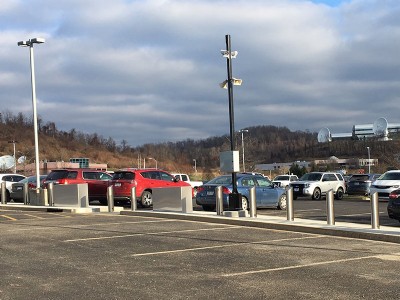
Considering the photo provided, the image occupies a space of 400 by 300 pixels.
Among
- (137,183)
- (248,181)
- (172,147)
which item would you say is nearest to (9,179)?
(137,183)

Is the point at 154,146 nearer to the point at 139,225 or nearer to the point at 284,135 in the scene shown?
the point at 284,135

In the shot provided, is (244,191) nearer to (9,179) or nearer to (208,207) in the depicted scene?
(208,207)

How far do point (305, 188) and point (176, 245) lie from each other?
67.9 feet

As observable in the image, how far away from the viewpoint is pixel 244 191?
65.0 feet

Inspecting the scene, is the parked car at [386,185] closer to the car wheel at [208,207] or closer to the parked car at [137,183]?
the car wheel at [208,207]

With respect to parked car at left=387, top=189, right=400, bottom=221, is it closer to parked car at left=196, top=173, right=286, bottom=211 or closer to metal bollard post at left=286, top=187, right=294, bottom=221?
metal bollard post at left=286, top=187, right=294, bottom=221

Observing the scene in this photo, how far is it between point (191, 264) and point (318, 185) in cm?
2324

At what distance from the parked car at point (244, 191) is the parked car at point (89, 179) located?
5.86 meters

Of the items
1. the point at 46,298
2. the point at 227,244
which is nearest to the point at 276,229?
the point at 227,244

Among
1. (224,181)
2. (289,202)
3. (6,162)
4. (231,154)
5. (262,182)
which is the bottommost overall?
(289,202)

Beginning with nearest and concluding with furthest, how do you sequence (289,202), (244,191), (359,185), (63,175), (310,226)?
(310,226), (289,202), (244,191), (63,175), (359,185)

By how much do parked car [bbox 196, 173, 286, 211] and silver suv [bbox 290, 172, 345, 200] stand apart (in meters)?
9.25

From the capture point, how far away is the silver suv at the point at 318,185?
31.0m

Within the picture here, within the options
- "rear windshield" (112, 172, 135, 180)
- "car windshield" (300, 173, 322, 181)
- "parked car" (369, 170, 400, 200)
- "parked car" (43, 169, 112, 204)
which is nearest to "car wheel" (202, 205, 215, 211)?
"rear windshield" (112, 172, 135, 180)
